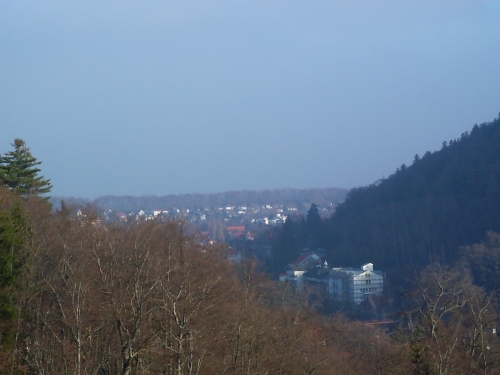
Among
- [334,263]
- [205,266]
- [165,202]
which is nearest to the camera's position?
[205,266]

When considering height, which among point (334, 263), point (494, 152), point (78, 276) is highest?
point (494, 152)

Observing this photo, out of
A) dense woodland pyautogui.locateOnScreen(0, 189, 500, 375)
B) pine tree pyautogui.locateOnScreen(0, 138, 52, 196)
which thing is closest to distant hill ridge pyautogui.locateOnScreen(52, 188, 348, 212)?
pine tree pyautogui.locateOnScreen(0, 138, 52, 196)

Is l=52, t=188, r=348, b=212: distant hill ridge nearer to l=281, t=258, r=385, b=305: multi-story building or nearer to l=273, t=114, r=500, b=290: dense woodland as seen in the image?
l=273, t=114, r=500, b=290: dense woodland

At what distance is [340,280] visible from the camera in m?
41.5

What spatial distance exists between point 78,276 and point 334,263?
133ft

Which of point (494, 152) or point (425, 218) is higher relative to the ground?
point (494, 152)

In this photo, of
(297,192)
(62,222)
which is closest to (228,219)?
(297,192)

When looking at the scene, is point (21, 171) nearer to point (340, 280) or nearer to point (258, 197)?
point (340, 280)

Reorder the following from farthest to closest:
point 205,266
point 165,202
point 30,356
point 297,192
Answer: point 297,192
point 165,202
point 205,266
point 30,356

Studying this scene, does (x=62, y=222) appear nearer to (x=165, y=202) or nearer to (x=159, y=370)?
(x=159, y=370)

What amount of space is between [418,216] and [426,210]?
1.26m

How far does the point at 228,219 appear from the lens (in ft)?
231

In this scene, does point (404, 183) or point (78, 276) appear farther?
point (404, 183)

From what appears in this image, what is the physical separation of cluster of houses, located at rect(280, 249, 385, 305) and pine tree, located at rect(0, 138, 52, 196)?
16.9 meters
